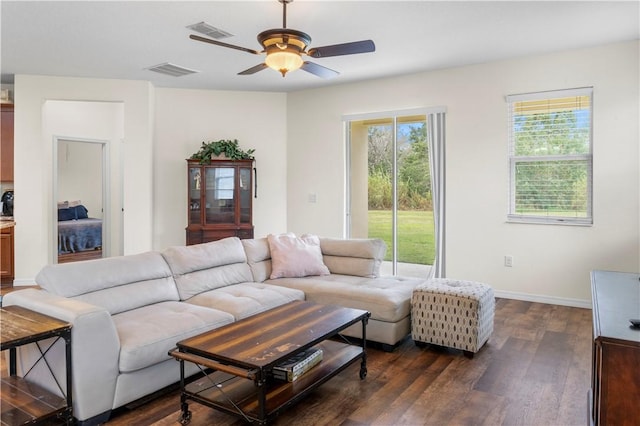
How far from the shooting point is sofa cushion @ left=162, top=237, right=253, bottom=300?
11.1ft

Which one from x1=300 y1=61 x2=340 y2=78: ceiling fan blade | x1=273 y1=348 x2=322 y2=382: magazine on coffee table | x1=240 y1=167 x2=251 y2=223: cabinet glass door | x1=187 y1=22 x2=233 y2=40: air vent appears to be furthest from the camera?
x1=240 y1=167 x2=251 y2=223: cabinet glass door

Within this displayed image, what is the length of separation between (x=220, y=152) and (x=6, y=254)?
2971 millimetres

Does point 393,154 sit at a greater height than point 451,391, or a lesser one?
greater

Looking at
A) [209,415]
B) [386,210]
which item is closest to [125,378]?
[209,415]

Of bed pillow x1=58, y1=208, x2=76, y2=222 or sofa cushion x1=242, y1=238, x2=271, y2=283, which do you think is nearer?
sofa cushion x1=242, y1=238, x2=271, y2=283

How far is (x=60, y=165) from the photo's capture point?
7.67 metres

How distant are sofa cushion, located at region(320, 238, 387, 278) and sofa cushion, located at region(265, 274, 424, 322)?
0.10 m

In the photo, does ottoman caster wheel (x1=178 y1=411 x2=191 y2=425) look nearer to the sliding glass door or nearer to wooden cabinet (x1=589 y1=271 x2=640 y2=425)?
wooden cabinet (x1=589 y1=271 x2=640 y2=425)

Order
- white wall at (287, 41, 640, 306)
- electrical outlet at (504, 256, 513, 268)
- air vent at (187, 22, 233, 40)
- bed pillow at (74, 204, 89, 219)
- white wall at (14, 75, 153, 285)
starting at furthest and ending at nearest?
bed pillow at (74, 204, 89, 219)
white wall at (14, 75, 153, 285)
electrical outlet at (504, 256, 513, 268)
white wall at (287, 41, 640, 306)
air vent at (187, 22, 233, 40)

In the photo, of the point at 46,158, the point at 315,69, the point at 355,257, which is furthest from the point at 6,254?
the point at 315,69

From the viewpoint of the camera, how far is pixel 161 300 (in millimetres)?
3141

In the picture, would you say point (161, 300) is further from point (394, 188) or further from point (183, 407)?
point (394, 188)

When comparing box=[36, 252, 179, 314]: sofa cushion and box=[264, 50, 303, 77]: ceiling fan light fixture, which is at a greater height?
box=[264, 50, 303, 77]: ceiling fan light fixture

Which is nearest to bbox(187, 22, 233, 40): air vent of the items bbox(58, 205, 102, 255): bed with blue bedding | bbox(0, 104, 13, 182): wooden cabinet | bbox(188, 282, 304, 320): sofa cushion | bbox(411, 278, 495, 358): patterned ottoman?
bbox(188, 282, 304, 320): sofa cushion
